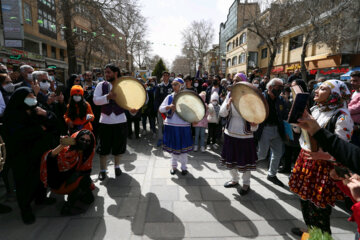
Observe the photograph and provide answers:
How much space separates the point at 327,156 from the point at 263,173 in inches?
118

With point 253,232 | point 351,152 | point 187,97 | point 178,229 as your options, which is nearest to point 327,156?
point 351,152

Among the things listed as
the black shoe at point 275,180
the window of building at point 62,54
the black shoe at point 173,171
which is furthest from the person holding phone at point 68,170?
the window of building at point 62,54

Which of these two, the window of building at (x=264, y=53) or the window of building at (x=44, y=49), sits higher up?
the window of building at (x=264, y=53)

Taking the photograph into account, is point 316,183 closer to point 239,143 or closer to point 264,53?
point 239,143

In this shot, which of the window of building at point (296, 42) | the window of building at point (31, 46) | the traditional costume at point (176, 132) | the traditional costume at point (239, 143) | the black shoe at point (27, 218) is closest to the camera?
the black shoe at point (27, 218)

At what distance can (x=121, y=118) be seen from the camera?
407cm

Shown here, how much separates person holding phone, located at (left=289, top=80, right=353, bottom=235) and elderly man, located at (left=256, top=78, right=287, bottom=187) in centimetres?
163

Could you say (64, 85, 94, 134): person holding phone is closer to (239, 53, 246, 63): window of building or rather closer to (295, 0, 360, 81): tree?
(295, 0, 360, 81): tree

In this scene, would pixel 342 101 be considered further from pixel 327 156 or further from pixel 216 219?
pixel 216 219

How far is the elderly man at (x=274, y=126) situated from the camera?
158 inches

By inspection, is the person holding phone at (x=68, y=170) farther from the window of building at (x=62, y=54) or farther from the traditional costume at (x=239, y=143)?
the window of building at (x=62, y=54)

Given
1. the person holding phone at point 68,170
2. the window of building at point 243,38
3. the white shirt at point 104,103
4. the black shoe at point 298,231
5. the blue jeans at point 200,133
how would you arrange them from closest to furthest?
the black shoe at point 298,231
the person holding phone at point 68,170
the white shirt at point 104,103
the blue jeans at point 200,133
the window of building at point 243,38

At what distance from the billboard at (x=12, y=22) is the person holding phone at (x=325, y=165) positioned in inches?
699

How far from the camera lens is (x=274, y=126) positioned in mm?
4137
